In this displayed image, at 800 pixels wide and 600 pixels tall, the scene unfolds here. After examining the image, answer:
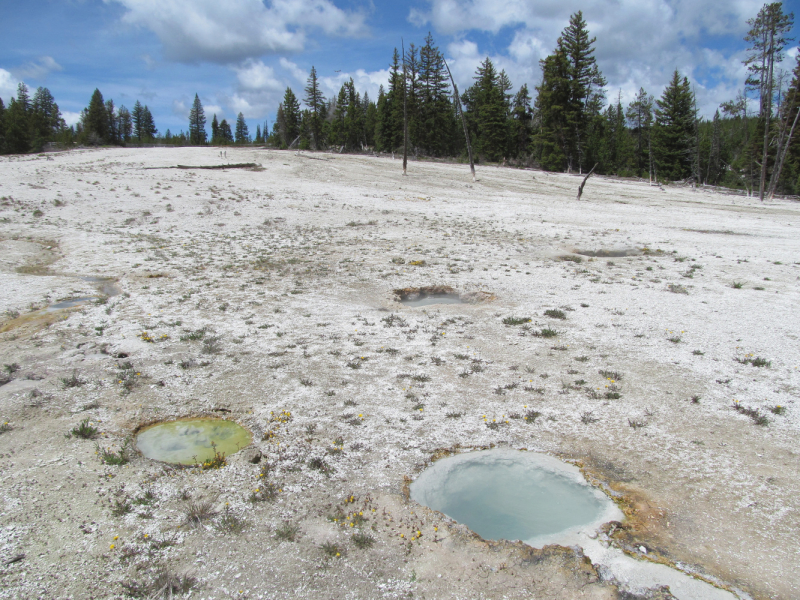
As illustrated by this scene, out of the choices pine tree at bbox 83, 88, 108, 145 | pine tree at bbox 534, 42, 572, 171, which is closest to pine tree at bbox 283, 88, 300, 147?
pine tree at bbox 83, 88, 108, 145

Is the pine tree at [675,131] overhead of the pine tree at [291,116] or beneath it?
beneath

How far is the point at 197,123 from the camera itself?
11550 cm

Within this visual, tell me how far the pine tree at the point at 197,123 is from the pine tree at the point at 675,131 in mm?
102190

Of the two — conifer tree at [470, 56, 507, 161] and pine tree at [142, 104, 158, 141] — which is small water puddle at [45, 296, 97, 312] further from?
pine tree at [142, 104, 158, 141]

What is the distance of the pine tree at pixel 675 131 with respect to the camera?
51.1 meters

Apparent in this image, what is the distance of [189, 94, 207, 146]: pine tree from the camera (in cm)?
11353

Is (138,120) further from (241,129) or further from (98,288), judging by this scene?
(98,288)

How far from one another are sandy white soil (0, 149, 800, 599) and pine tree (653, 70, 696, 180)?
131 ft

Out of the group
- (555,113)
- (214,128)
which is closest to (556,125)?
(555,113)

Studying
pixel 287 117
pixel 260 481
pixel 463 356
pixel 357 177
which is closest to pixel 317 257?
pixel 463 356

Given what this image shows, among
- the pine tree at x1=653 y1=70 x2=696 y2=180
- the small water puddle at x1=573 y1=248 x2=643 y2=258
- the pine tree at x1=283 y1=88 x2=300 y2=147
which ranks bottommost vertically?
the small water puddle at x1=573 y1=248 x2=643 y2=258

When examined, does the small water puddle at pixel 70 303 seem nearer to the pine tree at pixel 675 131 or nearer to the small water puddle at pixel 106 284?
the small water puddle at pixel 106 284

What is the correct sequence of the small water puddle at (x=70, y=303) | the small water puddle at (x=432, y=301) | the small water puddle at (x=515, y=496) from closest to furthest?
the small water puddle at (x=515, y=496) → the small water puddle at (x=70, y=303) → the small water puddle at (x=432, y=301)

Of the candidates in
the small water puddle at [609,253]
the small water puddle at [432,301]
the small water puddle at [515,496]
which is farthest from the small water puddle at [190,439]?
the small water puddle at [609,253]
